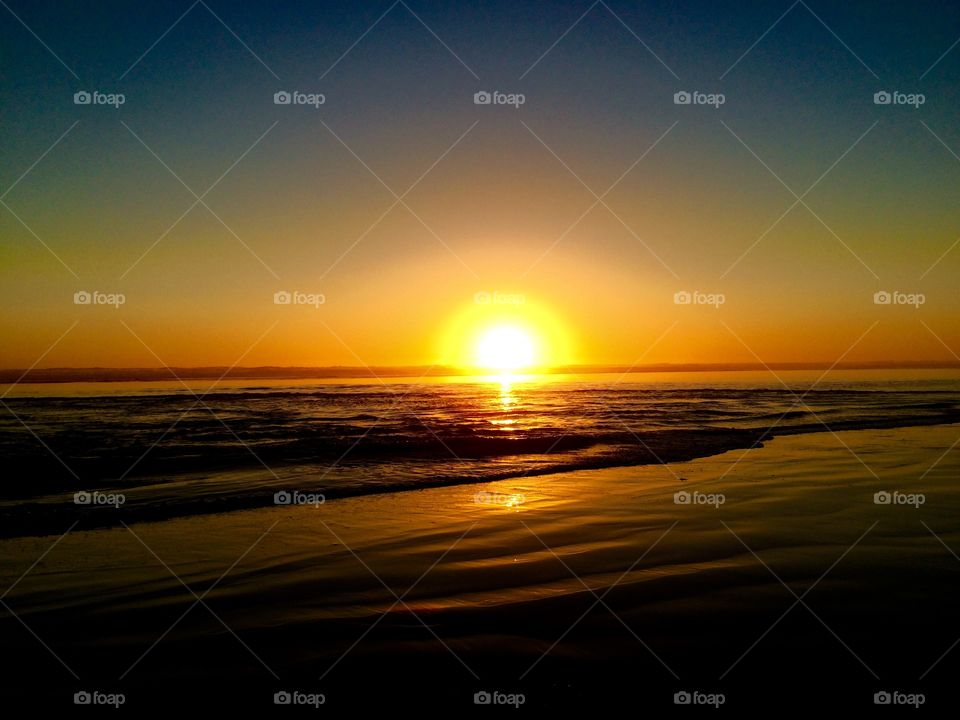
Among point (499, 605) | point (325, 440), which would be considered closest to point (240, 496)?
point (499, 605)

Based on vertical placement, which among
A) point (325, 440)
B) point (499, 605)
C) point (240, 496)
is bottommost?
point (499, 605)

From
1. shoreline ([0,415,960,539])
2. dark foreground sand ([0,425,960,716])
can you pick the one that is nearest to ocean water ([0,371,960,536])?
shoreline ([0,415,960,539])

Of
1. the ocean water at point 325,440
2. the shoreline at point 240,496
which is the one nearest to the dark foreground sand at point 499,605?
the shoreline at point 240,496

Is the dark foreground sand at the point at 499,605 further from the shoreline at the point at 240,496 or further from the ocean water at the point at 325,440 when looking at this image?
the ocean water at the point at 325,440

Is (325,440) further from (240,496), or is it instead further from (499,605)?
(499,605)

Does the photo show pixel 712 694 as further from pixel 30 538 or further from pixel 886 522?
pixel 30 538
